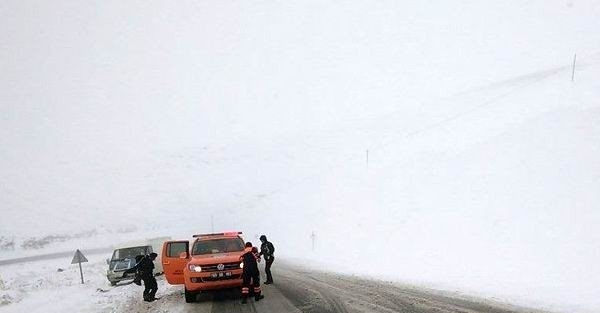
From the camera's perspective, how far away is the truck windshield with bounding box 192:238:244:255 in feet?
43.3

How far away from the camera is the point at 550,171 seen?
74.8 feet

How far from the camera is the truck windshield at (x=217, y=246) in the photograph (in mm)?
13203

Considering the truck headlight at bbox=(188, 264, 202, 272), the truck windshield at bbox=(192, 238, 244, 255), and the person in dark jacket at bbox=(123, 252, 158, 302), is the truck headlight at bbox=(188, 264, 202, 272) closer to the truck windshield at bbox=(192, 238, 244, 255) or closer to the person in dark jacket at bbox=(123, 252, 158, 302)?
the truck windshield at bbox=(192, 238, 244, 255)

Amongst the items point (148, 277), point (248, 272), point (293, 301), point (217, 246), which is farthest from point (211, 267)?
point (148, 277)

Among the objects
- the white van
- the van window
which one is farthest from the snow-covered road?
the white van

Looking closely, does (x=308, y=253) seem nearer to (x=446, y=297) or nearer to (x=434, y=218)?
(x=434, y=218)

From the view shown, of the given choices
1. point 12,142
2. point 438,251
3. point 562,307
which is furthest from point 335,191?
point 12,142

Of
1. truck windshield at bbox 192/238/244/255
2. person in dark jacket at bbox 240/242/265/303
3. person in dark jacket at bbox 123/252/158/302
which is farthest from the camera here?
person in dark jacket at bbox 123/252/158/302

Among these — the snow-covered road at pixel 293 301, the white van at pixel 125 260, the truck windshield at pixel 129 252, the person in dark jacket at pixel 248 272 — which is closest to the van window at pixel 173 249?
the snow-covered road at pixel 293 301

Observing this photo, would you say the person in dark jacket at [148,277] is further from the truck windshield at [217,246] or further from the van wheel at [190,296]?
the van wheel at [190,296]

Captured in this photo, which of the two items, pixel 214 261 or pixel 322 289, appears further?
pixel 322 289

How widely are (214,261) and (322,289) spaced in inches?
142

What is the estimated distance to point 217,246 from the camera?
1340cm

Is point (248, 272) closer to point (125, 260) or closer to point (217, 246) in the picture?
point (217, 246)
